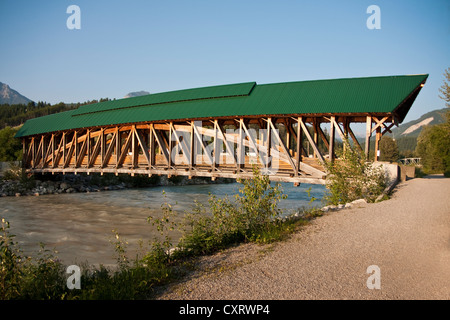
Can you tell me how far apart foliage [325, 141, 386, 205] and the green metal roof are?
6.76 ft

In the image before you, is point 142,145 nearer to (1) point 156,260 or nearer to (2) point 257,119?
(2) point 257,119

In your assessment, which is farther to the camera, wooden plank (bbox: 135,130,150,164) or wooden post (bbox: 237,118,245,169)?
wooden plank (bbox: 135,130,150,164)

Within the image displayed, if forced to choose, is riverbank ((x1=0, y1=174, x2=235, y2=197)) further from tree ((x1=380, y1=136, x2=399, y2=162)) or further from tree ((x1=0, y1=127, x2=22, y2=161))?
tree ((x1=380, y1=136, x2=399, y2=162))

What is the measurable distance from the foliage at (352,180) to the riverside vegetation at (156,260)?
272 cm

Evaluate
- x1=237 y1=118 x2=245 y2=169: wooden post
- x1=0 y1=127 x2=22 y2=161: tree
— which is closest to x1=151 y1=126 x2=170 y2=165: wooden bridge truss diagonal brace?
x1=237 y1=118 x2=245 y2=169: wooden post

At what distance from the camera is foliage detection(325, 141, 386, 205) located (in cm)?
1203

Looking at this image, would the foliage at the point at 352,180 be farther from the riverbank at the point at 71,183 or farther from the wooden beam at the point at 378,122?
the riverbank at the point at 71,183

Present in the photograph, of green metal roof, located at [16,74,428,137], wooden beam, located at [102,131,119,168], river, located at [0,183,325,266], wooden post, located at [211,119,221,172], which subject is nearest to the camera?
river, located at [0,183,325,266]

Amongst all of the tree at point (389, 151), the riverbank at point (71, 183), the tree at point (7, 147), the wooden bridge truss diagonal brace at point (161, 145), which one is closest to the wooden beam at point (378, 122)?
the wooden bridge truss diagonal brace at point (161, 145)

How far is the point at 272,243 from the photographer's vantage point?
7.32 m

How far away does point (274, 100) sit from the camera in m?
14.9

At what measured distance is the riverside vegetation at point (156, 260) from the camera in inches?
193

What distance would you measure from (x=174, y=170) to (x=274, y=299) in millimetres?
13929
